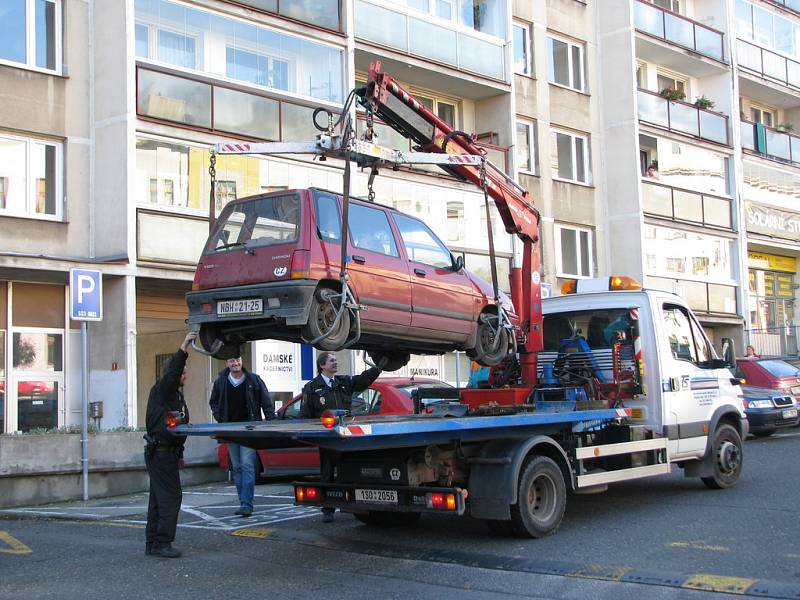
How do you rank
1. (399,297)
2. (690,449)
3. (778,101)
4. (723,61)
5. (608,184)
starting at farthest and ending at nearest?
1. (778,101)
2. (723,61)
3. (608,184)
4. (690,449)
5. (399,297)

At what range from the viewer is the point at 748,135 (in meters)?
32.6

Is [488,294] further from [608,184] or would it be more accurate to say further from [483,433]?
[608,184]

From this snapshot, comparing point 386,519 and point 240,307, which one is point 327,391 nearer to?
point 386,519

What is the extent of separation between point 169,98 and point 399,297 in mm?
10287

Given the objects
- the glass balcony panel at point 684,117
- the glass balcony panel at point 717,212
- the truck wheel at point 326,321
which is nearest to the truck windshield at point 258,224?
the truck wheel at point 326,321

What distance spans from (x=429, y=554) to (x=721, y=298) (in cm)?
2393

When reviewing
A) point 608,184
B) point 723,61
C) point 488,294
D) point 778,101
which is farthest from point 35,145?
point 778,101

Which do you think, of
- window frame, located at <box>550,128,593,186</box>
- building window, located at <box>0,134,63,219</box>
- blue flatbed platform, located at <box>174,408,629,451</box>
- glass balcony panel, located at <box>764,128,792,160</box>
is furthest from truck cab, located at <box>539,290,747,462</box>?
glass balcony panel, located at <box>764,128,792,160</box>

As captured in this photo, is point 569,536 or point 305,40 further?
point 305,40

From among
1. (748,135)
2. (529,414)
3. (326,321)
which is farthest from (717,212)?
(326,321)

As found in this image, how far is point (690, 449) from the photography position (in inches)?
451

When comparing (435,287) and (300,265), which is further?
(435,287)

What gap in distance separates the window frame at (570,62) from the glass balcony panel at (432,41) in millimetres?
4641

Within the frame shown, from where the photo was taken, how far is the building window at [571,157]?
2733 centimetres
